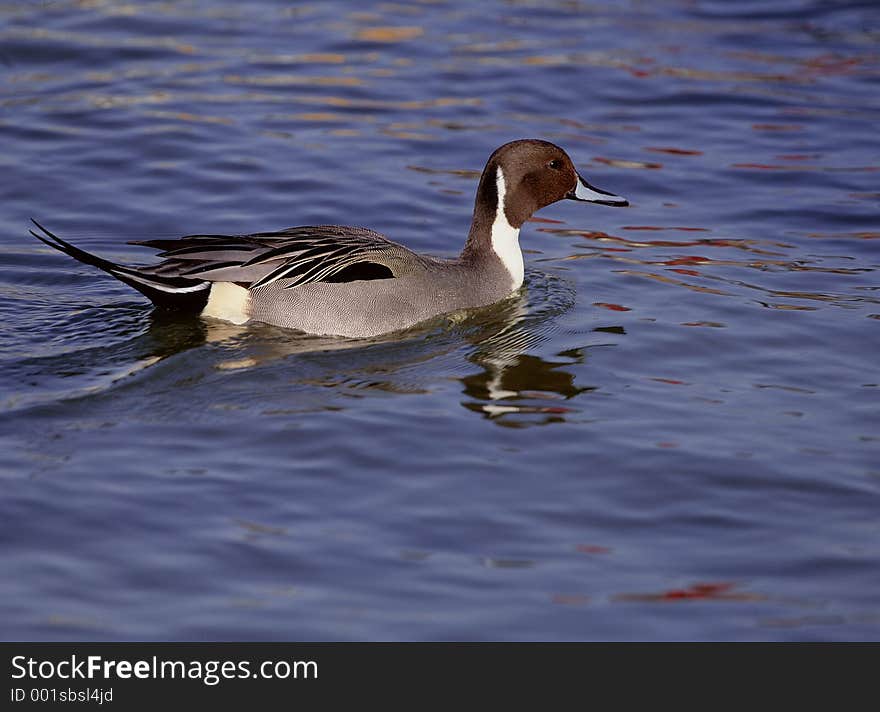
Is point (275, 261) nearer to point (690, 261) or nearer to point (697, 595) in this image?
point (690, 261)

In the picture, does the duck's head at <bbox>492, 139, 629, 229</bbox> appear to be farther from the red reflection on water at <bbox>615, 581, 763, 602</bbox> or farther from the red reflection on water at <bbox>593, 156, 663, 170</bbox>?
the red reflection on water at <bbox>615, 581, 763, 602</bbox>

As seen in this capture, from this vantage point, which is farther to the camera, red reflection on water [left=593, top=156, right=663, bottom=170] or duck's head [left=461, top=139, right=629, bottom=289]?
red reflection on water [left=593, top=156, right=663, bottom=170]

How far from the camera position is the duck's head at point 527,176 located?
25.0 feet

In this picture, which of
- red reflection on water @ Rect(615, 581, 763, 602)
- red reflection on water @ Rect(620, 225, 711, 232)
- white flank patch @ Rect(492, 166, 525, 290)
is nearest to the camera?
red reflection on water @ Rect(615, 581, 763, 602)

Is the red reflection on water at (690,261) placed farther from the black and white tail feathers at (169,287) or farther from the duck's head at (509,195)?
the black and white tail feathers at (169,287)

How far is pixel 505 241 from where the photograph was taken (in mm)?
7621

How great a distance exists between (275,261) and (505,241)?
1317 millimetres

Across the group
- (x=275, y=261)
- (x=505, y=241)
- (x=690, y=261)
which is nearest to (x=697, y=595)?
(x=275, y=261)

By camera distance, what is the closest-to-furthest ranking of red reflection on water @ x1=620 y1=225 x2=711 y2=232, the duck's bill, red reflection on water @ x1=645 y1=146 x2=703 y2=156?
the duck's bill < red reflection on water @ x1=620 y1=225 x2=711 y2=232 < red reflection on water @ x1=645 y1=146 x2=703 y2=156

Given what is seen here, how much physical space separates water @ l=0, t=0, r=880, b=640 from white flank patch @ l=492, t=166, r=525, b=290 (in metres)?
0.16

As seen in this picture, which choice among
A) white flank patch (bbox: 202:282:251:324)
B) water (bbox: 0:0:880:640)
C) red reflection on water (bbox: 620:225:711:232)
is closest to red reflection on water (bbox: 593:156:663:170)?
water (bbox: 0:0:880:640)

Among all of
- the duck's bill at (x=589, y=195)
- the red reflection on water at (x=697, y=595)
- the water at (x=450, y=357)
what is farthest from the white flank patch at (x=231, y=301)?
the red reflection on water at (x=697, y=595)

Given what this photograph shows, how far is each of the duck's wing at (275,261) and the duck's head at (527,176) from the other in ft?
2.66

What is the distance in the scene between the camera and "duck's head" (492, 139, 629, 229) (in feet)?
25.0
